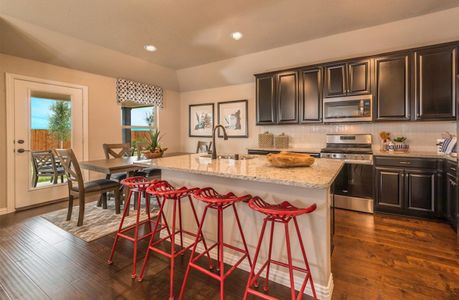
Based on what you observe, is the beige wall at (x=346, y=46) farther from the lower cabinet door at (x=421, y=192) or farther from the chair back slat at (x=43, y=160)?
the chair back slat at (x=43, y=160)

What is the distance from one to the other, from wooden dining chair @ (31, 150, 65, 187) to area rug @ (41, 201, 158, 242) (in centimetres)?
74

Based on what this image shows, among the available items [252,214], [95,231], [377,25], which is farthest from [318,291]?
[377,25]

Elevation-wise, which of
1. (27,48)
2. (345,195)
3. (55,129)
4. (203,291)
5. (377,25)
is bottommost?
(203,291)

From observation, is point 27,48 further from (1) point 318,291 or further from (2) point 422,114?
(2) point 422,114

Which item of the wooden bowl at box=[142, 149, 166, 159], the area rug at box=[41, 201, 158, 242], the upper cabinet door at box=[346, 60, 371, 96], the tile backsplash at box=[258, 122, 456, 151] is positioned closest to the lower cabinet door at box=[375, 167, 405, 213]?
the tile backsplash at box=[258, 122, 456, 151]

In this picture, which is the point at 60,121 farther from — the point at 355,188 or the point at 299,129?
the point at 355,188

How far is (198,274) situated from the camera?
76.9 inches

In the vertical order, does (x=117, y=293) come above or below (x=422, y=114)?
below

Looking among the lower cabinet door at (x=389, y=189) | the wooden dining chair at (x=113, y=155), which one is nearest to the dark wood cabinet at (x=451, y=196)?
the lower cabinet door at (x=389, y=189)

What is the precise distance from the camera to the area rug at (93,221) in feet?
8.95

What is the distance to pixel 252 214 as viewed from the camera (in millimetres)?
1946

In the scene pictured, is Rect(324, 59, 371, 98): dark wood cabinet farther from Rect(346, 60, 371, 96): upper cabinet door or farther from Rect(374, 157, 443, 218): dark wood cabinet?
Rect(374, 157, 443, 218): dark wood cabinet

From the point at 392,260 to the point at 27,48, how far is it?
5.28m

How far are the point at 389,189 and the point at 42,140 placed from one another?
5409 millimetres
